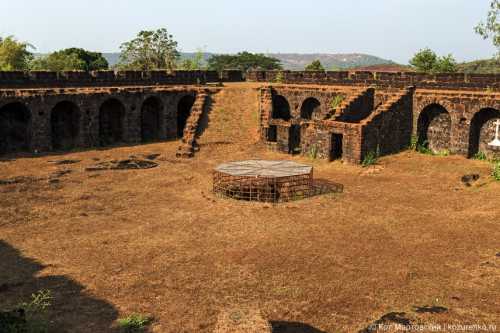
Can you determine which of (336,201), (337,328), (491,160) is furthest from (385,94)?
(337,328)

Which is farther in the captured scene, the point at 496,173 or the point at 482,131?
the point at 482,131

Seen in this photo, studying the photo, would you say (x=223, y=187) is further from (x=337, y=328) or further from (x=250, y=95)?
(x=250, y=95)

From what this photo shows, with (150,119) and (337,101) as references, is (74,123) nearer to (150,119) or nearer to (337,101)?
(150,119)

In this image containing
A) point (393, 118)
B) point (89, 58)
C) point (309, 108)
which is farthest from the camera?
point (89, 58)

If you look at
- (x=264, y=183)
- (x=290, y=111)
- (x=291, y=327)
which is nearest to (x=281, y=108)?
(x=290, y=111)

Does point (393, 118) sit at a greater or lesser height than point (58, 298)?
greater

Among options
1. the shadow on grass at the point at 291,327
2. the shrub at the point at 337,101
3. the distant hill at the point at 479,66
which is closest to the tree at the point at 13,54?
the shrub at the point at 337,101

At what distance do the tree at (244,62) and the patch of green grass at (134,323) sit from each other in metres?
91.5

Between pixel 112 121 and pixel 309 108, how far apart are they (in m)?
12.2

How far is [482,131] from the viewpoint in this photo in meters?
24.1

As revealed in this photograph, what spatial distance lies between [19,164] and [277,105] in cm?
1599

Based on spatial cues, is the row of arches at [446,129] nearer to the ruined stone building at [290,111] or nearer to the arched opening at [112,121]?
the ruined stone building at [290,111]

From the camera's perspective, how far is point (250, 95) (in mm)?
32344

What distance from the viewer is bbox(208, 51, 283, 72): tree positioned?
102 meters
